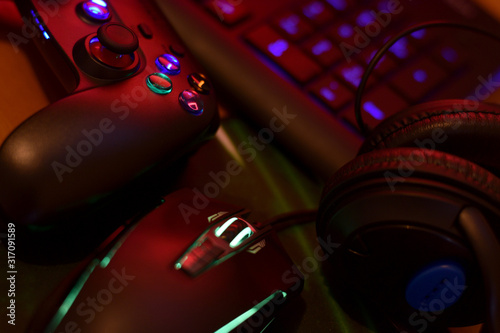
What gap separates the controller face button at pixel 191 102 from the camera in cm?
46

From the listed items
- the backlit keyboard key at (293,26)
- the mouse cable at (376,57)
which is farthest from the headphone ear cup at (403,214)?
the backlit keyboard key at (293,26)

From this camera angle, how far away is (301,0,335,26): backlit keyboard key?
581 mm

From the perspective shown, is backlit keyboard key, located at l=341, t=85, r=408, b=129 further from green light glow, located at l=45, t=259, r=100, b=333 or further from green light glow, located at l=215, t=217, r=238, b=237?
green light glow, located at l=45, t=259, r=100, b=333

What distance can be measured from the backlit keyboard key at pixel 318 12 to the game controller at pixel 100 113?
169 millimetres

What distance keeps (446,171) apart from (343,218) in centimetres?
9

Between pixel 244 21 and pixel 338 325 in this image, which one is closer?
pixel 338 325

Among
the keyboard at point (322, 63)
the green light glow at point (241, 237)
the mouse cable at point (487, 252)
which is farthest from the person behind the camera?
the keyboard at point (322, 63)

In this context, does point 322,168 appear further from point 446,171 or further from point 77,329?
point 77,329

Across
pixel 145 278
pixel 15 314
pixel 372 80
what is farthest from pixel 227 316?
pixel 372 80

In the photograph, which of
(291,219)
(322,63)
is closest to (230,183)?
(291,219)

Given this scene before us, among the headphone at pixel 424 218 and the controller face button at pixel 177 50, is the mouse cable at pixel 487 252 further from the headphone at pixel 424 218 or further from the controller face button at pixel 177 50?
the controller face button at pixel 177 50

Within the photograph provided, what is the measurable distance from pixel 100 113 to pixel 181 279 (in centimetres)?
16

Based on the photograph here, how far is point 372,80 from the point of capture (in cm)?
56

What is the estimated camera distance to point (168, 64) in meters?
0.47
